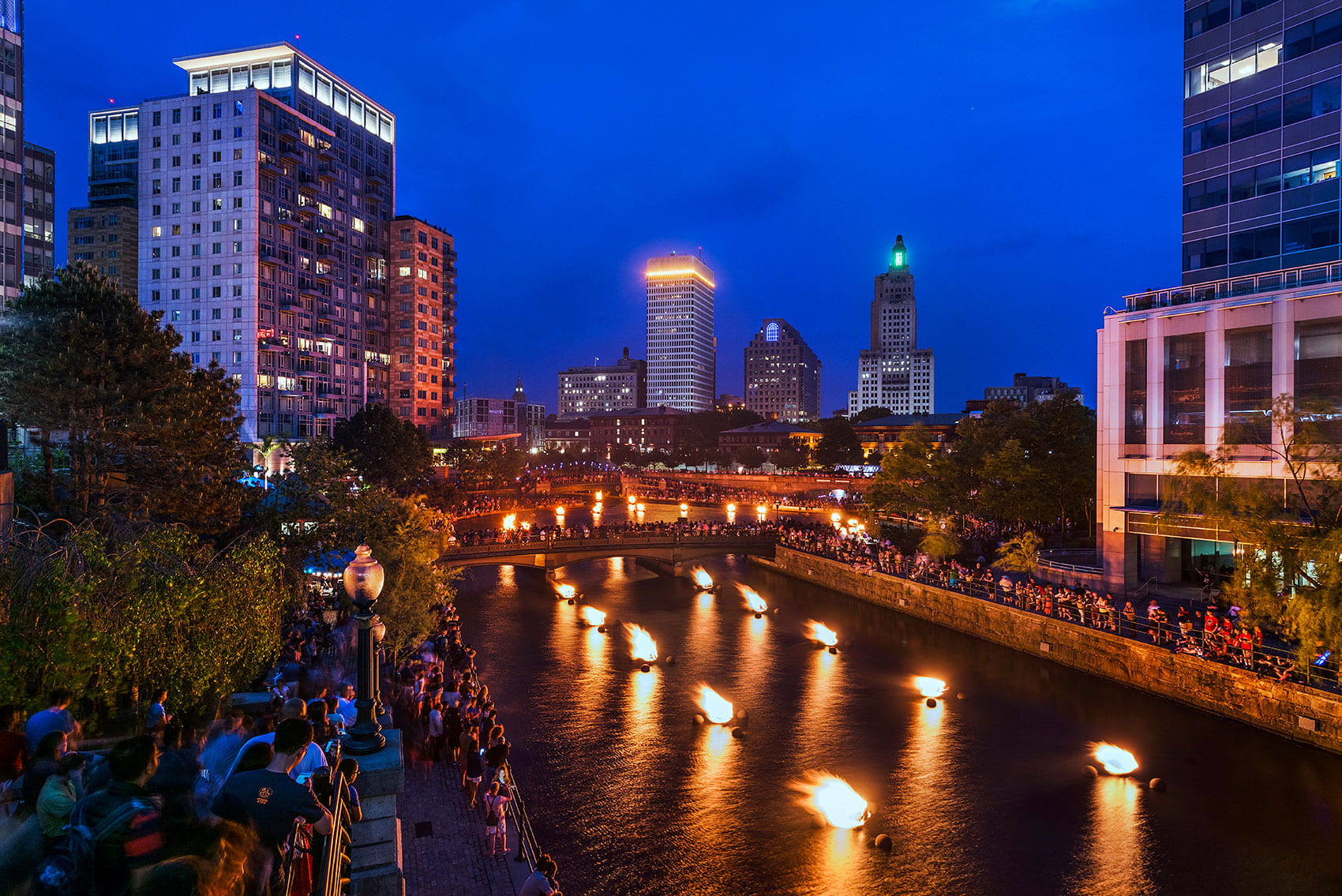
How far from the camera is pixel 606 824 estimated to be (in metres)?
20.4

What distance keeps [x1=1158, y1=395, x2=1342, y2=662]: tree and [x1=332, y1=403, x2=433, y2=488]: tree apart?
58848 millimetres

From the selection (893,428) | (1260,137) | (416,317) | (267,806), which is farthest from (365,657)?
(893,428)

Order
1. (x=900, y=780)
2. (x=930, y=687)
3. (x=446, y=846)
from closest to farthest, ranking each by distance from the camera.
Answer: (x=446, y=846) < (x=900, y=780) < (x=930, y=687)

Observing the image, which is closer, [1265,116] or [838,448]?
[1265,116]

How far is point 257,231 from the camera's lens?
2975 inches

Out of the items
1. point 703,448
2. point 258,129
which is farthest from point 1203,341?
point 703,448

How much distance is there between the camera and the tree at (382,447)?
6800 cm

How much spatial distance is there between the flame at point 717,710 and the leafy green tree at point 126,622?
641 inches

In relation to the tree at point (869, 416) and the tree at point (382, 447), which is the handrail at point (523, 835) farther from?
the tree at point (869, 416)

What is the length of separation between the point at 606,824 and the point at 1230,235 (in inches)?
1617

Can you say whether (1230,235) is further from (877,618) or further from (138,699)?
(138,699)

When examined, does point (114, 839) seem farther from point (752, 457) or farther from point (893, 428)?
point (893, 428)

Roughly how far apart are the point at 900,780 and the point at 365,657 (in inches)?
741

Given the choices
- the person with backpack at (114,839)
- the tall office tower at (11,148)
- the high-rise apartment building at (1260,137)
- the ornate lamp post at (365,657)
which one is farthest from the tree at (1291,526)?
the tall office tower at (11,148)
